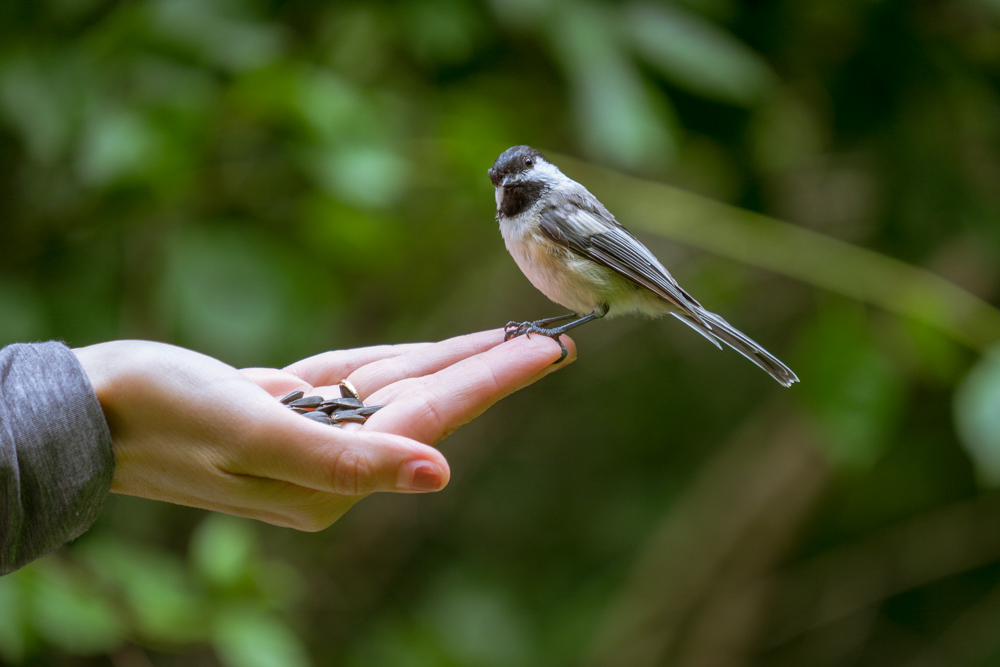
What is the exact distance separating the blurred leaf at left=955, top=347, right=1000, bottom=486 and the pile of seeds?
5.05 feet

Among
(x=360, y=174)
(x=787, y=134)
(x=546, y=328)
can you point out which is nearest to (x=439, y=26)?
(x=360, y=174)

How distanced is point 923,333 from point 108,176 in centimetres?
261

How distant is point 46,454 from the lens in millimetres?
1350

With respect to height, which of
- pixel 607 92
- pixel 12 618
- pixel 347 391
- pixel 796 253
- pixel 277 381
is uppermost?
pixel 796 253

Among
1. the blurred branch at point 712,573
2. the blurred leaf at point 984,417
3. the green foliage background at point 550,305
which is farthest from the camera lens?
the blurred branch at point 712,573

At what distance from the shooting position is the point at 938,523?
403 cm

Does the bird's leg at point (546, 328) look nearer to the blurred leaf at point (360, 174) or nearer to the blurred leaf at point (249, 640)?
the blurred leaf at point (360, 174)

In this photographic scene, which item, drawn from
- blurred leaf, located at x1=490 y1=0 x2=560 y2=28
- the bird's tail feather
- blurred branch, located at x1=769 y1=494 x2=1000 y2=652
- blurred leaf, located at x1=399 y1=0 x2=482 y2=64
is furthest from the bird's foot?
blurred branch, located at x1=769 y1=494 x2=1000 y2=652

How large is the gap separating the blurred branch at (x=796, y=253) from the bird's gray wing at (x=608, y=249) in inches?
33.6

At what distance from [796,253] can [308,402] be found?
189 centimetres

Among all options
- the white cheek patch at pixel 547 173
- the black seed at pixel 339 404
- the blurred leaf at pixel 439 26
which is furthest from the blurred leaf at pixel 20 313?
the white cheek patch at pixel 547 173

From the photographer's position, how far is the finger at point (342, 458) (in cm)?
128

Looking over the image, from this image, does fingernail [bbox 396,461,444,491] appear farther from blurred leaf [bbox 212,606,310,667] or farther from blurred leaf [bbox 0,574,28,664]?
blurred leaf [bbox 0,574,28,664]

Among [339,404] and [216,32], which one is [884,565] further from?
[216,32]
